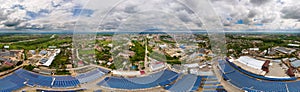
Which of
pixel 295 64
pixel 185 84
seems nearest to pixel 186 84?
pixel 185 84

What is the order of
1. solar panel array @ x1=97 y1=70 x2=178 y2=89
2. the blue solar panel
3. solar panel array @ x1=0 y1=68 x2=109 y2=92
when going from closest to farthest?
the blue solar panel
solar panel array @ x1=97 y1=70 x2=178 y2=89
solar panel array @ x1=0 y1=68 x2=109 y2=92

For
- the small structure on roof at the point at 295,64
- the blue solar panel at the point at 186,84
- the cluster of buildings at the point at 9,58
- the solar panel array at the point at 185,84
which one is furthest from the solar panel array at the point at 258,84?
the cluster of buildings at the point at 9,58

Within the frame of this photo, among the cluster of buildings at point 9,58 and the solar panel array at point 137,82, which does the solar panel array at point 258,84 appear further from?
the cluster of buildings at point 9,58

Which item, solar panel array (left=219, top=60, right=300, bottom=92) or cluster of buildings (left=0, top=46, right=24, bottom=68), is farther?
cluster of buildings (left=0, top=46, right=24, bottom=68)

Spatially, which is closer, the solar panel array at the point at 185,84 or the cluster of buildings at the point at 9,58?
the solar panel array at the point at 185,84

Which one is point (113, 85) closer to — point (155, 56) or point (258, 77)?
point (155, 56)

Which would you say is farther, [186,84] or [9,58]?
[9,58]

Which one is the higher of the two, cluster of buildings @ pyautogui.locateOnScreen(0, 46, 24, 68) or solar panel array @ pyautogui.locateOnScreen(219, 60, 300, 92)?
cluster of buildings @ pyautogui.locateOnScreen(0, 46, 24, 68)

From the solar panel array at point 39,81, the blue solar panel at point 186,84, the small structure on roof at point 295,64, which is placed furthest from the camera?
the small structure on roof at point 295,64

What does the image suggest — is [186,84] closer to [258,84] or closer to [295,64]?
[258,84]

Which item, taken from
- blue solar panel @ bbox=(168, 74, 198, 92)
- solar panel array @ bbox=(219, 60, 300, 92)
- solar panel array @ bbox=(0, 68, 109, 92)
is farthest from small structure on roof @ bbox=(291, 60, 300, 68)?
solar panel array @ bbox=(0, 68, 109, 92)

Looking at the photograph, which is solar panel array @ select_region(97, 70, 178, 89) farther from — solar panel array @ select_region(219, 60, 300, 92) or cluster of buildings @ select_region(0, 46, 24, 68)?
cluster of buildings @ select_region(0, 46, 24, 68)
